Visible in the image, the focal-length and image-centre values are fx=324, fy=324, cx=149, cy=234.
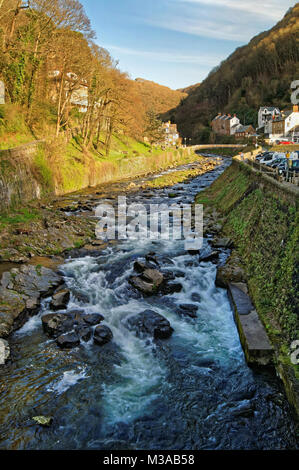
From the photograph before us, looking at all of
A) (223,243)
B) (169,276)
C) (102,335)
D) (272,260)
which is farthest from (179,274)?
(102,335)

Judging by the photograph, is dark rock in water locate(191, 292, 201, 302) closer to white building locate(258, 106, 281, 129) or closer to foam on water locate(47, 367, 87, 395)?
foam on water locate(47, 367, 87, 395)

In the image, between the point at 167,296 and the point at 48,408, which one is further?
the point at 167,296

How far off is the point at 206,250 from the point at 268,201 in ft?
13.3

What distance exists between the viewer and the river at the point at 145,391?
6.64 metres

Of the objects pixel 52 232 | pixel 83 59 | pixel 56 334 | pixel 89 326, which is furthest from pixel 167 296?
pixel 83 59

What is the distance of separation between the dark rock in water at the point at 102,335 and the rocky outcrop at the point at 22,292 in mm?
2550

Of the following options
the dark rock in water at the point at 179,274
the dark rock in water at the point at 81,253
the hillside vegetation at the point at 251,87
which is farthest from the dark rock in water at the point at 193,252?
the hillside vegetation at the point at 251,87

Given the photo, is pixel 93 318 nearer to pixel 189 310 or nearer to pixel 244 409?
pixel 189 310

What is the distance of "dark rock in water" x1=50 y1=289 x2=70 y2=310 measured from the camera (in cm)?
1142

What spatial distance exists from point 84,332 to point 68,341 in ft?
2.14

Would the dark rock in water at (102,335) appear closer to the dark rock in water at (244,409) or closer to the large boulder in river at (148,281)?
the large boulder in river at (148,281)

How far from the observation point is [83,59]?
Answer: 33.0 meters

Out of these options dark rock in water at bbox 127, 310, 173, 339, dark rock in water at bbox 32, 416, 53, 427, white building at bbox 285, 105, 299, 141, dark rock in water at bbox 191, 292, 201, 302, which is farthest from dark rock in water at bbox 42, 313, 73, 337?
white building at bbox 285, 105, 299, 141
